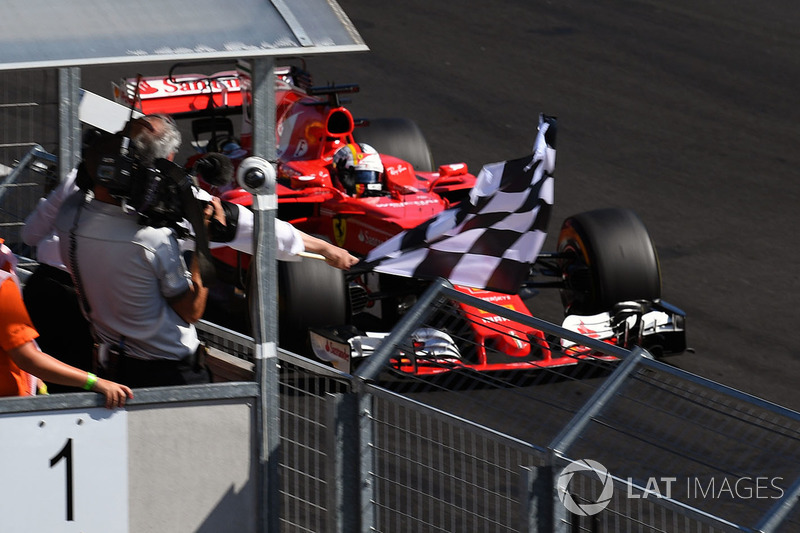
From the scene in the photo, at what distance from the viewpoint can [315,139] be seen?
28.7 feet

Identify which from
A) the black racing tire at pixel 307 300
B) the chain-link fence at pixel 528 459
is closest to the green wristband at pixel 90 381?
the chain-link fence at pixel 528 459

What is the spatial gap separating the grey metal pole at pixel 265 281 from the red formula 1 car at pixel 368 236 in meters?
2.10

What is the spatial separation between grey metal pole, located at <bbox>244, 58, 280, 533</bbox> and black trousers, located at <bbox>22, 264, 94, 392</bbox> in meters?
0.88

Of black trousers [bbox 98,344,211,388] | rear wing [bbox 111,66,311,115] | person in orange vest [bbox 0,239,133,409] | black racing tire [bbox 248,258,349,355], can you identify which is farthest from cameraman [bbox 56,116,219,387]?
rear wing [bbox 111,66,311,115]

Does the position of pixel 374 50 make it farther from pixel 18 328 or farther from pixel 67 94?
pixel 18 328

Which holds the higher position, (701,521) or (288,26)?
(288,26)

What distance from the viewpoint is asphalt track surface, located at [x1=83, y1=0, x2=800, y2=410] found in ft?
28.5

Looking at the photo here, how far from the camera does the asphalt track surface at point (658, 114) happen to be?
8.69m

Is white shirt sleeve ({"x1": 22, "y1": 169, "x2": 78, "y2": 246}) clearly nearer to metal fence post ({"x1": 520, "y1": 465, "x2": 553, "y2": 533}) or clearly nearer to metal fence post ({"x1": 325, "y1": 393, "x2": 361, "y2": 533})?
metal fence post ({"x1": 325, "y1": 393, "x2": 361, "y2": 533})

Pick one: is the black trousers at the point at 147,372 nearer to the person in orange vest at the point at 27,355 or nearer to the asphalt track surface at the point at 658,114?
the person in orange vest at the point at 27,355

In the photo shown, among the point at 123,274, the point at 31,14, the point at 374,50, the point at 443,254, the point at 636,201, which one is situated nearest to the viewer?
the point at 31,14

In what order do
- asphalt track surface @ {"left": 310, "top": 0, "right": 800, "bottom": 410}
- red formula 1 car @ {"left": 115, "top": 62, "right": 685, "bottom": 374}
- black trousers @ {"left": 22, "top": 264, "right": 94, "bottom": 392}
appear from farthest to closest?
asphalt track surface @ {"left": 310, "top": 0, "right": 800, "bottom": 410}, red formula 1 car @ {"left": 115, "top": 62, "right": 685, "bottom": 374}, black trousers @ {"left": 22, "top": 264, "right": 94, "bottom": 392}

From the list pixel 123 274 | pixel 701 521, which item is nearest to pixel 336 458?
pixel 123 274

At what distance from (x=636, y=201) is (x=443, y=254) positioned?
20.0ft
